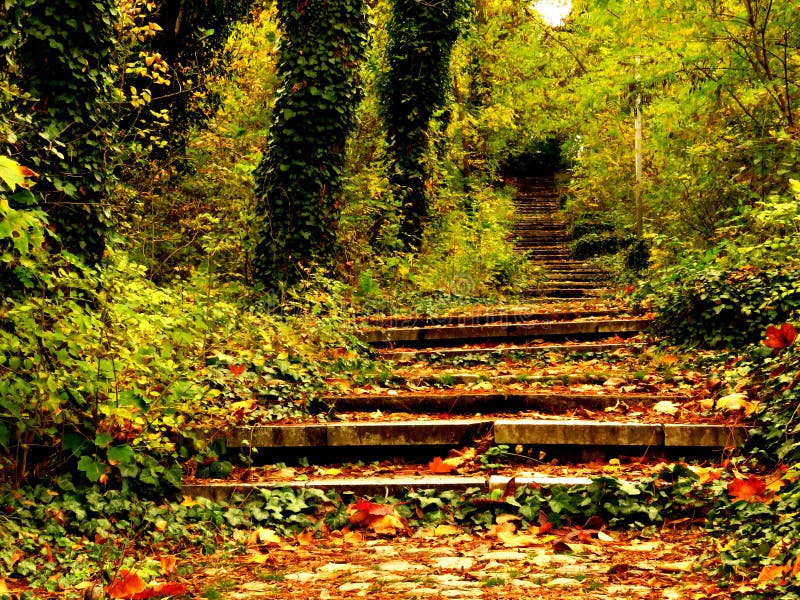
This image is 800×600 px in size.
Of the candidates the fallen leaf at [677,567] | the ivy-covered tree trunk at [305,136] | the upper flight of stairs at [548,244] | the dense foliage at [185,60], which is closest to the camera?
the fallen leaf at [677,567]

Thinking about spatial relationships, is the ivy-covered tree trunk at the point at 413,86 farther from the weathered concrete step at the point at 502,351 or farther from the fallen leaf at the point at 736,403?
the fallen leaf at the point at 736,403

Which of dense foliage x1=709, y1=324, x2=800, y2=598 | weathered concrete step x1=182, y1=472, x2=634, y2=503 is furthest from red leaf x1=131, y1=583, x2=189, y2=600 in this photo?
dense foliage x1=709, y1=324, x2=800, y2=598

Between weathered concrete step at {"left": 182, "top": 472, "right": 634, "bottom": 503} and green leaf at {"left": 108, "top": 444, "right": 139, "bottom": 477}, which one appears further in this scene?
weathered concrete step at {"left": 182, "top": 472, "right": 634, "bottom": 503}

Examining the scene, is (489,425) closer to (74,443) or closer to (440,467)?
(440,467)

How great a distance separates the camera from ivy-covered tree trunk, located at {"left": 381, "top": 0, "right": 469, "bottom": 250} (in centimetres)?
1127

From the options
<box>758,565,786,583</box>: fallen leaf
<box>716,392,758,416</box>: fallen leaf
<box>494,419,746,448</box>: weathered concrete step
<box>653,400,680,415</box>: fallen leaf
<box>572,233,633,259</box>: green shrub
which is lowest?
<box>758,565,786,583</box>: fallen leaf

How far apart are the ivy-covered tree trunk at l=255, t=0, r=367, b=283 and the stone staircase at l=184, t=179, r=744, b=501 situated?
6.19 feet

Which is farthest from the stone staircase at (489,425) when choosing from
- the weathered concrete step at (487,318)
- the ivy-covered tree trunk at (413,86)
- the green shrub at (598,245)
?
the green shrub at (598,245)

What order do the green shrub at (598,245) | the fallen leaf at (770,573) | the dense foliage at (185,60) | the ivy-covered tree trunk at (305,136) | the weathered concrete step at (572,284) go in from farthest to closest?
the green shrub at (598,245) → the weathered concrete step at (572,284) → the dense foliage at (185,60) → the ivy-covered tree trunk at (305,136) → the fallen leaf at (770,573)

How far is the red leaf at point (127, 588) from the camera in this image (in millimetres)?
2439

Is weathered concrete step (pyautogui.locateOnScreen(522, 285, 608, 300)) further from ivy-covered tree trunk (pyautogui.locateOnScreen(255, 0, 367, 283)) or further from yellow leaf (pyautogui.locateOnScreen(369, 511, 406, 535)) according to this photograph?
yellow leaf (pyautogui.locateOnScreen(369, 511, 406, 535))

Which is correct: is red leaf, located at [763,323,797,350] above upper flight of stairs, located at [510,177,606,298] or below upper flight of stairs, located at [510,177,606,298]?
below

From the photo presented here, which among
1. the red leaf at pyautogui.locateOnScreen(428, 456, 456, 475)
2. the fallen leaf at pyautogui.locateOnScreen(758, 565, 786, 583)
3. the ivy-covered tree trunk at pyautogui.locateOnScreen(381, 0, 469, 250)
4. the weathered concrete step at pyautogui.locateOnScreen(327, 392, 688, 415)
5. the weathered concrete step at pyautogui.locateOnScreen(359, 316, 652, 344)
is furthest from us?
the ivy-covered tree trunk at pyautogui.locateOnScreen(381, 0, 469, 250)

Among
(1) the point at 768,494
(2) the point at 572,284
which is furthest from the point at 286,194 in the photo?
(2) the point at 572,284
